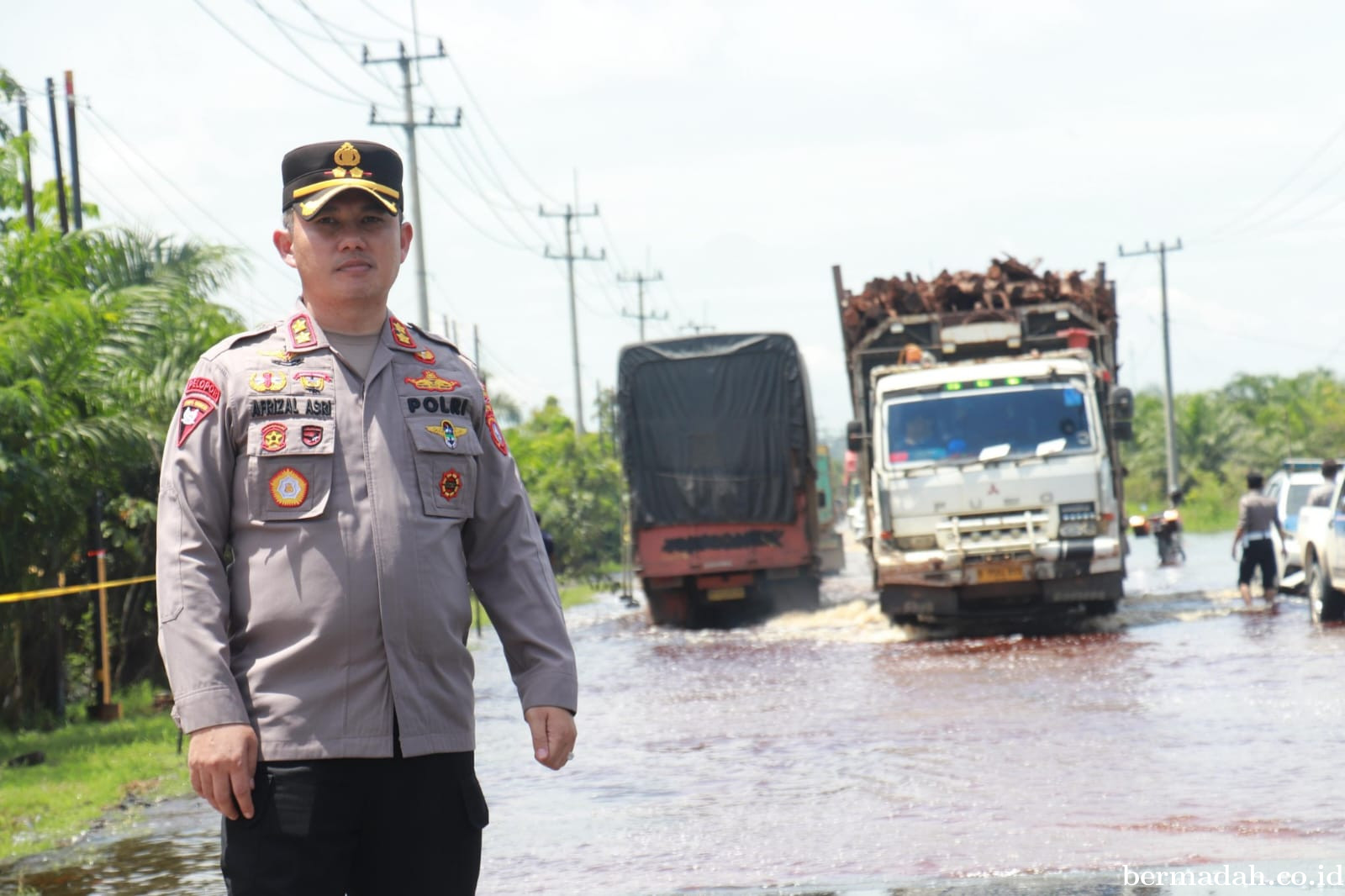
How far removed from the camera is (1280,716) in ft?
36.5

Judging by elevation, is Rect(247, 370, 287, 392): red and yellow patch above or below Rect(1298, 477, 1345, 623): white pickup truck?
above

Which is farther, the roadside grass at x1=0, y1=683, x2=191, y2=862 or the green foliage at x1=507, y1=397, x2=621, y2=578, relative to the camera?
the green foliage at x1=507, y1=397, x2=621, y2=578

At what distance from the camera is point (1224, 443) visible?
261ft

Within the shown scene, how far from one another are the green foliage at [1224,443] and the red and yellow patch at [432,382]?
69.5m

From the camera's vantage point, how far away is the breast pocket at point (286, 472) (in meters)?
3.47

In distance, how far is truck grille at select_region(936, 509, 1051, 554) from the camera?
17719 millimetres

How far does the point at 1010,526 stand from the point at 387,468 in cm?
1476

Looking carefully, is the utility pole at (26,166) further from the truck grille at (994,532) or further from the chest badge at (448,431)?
the chest badge at (448,431)

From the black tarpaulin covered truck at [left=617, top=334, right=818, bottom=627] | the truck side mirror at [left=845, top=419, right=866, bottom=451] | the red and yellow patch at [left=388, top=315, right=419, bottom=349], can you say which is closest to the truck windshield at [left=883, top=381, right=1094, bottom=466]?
the truck side mirror at [left=845, top=419, right=866, bottom=451]

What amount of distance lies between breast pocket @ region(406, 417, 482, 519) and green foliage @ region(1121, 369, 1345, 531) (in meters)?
69.5

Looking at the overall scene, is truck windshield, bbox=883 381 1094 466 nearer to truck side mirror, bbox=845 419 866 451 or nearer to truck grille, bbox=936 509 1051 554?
truck grille, bbox=936 509 1051 554

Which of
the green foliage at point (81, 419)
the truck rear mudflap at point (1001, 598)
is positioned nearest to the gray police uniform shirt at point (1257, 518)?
the truck rear mudflap at point (1001, 598)

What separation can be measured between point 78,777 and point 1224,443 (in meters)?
73.8

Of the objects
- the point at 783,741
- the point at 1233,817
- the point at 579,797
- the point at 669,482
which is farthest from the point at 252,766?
the point at 669,482
